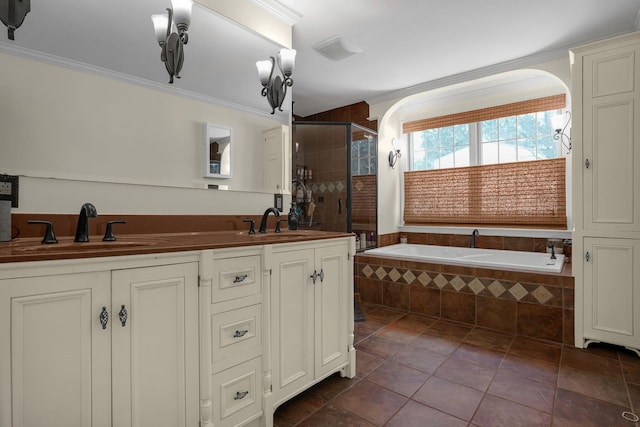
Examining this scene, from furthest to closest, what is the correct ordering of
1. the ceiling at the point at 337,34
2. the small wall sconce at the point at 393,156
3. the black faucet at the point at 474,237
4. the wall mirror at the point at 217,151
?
the small wall sconce at the point at 393,156
the black faucet at the point at 474,237
the wall mirror at the point at 217,151
the ceiling at the point at 337,34

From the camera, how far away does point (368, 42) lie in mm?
2781

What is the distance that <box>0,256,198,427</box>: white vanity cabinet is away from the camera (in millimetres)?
876

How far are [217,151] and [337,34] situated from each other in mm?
1494

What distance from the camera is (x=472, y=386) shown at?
184 centimetres

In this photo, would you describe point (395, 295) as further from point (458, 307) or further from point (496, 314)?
point (496, 314)

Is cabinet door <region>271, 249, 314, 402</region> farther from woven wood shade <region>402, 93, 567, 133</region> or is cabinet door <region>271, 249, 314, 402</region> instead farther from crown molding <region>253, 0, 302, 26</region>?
woven wood shade <region>402, 93, 567, 133</region>

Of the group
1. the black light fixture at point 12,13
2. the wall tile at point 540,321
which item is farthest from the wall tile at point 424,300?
the black light fixture at point 12,13

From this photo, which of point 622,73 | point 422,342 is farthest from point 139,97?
point 622,73

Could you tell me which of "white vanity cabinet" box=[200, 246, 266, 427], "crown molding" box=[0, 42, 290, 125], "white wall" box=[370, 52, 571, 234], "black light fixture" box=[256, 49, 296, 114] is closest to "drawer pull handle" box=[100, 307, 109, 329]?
"white vanity cabinet" box=[200, 246, 266, 427]

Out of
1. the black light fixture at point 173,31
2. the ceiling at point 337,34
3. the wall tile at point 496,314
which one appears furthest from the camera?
the wall tile at point 496,314

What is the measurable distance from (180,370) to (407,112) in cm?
418

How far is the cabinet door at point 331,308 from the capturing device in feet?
5.72

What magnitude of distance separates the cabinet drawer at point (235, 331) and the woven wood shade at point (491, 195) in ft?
10.7

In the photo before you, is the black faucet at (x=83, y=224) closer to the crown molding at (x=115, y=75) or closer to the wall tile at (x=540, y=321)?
the crown molding at (x=115, y=75)
